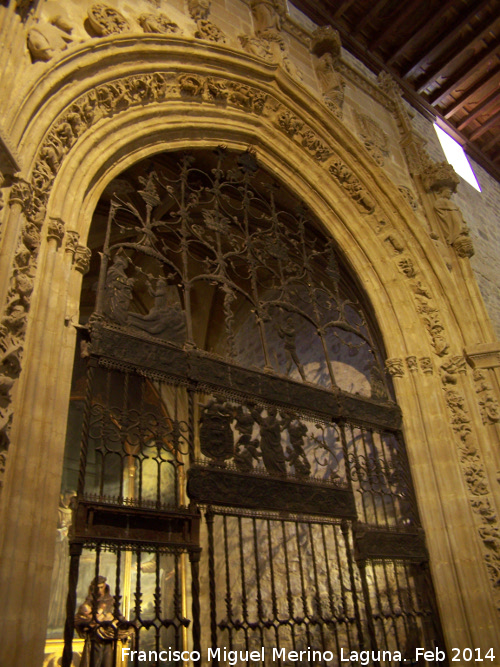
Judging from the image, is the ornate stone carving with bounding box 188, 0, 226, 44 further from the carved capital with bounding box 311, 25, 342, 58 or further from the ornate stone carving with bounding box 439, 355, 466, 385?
the ornate stone carving with bounding box 439, 355, 466, 385

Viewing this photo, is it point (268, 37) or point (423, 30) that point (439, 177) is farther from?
point (423, 30)

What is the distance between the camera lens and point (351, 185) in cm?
684

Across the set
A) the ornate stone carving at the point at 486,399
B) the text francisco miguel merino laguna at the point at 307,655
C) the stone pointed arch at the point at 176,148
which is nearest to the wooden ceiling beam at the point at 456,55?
the stone pointed arch at the point at 176,148

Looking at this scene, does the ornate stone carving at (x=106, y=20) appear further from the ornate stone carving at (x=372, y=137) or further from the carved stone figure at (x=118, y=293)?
the ornate stone carving at (x=372, y=137)

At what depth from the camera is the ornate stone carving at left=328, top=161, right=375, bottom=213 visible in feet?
Answer: 22.4

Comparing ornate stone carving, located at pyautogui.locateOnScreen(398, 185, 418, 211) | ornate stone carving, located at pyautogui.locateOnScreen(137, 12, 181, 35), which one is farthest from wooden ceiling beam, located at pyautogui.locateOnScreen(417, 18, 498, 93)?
ornate stone carving, located at pyautogui.locateOnScreen(137, 12, 181, 35)

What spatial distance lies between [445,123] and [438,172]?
3.68 meters

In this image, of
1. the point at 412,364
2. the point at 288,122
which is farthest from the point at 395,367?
the point at 288,122

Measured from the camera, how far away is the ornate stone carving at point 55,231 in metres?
3.97

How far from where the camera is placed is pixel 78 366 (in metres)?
9.62

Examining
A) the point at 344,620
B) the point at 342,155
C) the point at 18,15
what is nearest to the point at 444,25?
the point at 342,155

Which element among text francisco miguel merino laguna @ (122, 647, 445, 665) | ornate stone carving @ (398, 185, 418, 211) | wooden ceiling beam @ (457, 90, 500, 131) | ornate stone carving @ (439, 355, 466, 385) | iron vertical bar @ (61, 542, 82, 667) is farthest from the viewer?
wooden ceiling beam @ (457, 90, 500, 131)

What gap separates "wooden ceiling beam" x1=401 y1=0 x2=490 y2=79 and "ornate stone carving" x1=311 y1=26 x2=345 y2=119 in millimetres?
2410

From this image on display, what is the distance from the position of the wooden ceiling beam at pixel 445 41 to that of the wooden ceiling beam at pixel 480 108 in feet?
4.89
